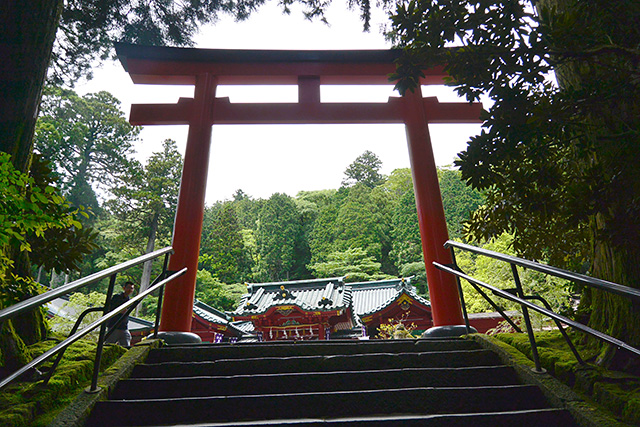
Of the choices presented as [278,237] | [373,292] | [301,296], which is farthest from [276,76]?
[278,237]

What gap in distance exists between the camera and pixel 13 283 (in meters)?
2.03

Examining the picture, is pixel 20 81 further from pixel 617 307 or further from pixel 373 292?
pixel 373 292

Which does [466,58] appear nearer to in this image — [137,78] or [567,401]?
[567,401]

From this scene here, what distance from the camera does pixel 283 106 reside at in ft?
16.8

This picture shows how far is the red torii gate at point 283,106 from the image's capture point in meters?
4.52

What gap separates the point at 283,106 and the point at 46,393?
4.11 metres

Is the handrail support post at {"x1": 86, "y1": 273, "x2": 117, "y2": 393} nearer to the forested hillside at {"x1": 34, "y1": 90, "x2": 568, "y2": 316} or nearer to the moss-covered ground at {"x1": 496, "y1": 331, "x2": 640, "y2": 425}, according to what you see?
the moss-covered ground at {"x1": 496, "y1": 331, "x2": 640, "y2": 425}

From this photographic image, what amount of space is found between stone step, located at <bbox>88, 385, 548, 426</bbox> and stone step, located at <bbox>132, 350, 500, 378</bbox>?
0.47m

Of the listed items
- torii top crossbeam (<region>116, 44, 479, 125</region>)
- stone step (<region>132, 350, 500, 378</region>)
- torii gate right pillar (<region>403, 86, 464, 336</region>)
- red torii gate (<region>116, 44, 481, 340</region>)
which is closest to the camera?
stone step (<region>132, 350, 500, 378</region>)

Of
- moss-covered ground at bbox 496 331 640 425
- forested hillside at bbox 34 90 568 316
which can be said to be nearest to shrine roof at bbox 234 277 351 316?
forested hillside at bbox 34 90 568 316

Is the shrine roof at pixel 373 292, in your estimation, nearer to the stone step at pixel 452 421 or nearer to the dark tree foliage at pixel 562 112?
the dark tree foliage at pixel 562 112

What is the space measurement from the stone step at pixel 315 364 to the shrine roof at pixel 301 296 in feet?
29.9

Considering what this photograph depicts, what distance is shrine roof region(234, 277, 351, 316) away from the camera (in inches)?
457

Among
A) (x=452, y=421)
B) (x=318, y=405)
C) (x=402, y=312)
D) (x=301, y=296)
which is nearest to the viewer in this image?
(x=452, y=421)
